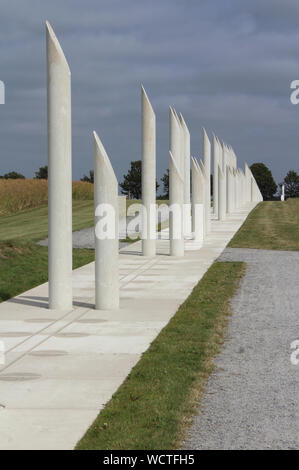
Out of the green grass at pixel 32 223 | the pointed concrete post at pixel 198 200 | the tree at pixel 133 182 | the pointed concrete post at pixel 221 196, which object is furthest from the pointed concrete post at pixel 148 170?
the tree at pixel 133 182

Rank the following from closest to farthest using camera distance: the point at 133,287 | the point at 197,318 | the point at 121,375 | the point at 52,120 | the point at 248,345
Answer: the point at 121,375 < the point at 248,345 < the point at 197,318 < the point at 52,120 < the point at 133,287

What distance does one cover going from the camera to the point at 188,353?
8.41m

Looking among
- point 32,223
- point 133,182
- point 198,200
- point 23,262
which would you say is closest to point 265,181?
point 133,182

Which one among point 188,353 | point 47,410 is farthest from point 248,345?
point 47,410

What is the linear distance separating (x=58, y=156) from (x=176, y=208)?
987 cm

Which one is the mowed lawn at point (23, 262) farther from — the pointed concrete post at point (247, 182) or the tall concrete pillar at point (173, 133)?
the pointed concrete post at point (247, 182)

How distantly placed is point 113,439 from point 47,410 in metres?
0.90

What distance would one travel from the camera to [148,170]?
20453 millimetres

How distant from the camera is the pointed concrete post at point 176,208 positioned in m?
20.7

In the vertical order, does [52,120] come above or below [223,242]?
above

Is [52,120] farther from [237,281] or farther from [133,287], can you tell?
[237,281]

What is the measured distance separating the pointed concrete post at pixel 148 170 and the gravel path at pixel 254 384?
7936mm

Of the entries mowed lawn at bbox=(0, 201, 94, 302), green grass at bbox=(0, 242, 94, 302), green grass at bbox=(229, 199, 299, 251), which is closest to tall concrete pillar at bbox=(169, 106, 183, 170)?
green grass at bbox=(229, 199, 299, 251)

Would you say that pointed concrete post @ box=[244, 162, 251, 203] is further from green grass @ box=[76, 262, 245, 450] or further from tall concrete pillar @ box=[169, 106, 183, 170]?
green grass @ box=[76, 262, 245, 450]
